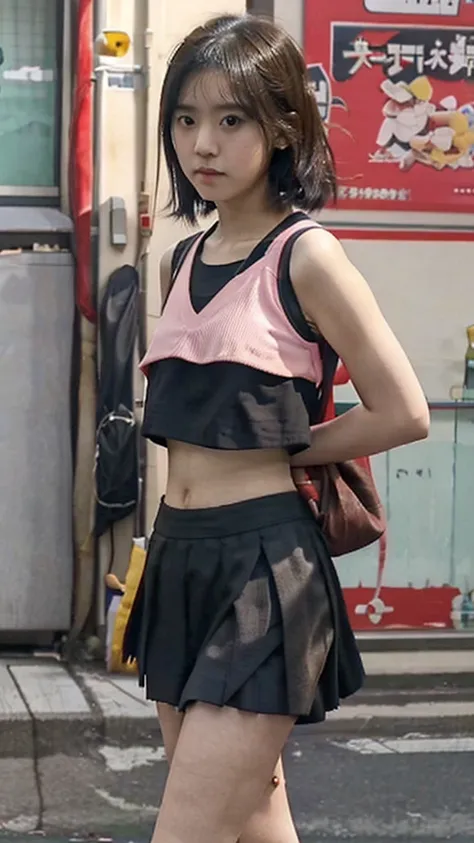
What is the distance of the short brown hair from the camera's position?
256 centimetres

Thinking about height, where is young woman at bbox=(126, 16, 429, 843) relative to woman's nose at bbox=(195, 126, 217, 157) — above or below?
below

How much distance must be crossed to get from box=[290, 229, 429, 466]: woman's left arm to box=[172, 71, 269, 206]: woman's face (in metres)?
A: 0.16

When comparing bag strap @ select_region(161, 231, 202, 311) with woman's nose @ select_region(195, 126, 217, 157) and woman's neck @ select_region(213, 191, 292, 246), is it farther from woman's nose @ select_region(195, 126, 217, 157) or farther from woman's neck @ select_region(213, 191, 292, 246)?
woman's nose @ select_region(195, 126, 217, 157)

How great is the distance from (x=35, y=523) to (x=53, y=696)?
0.98 metres

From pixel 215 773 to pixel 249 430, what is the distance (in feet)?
1.92

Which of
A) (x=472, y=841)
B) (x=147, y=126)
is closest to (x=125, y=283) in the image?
(x=147, y=126)

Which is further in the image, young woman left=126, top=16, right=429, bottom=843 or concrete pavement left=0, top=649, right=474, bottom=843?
concrete pavement left=0, top=649, right=474, bottom=843

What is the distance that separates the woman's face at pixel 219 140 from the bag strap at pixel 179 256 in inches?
9.5

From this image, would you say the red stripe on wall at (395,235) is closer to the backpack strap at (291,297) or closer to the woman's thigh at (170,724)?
the backpack strap at (291,297)

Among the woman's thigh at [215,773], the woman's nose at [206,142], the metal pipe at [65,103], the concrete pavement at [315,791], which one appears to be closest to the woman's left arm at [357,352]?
the woman's nose at [206,142]

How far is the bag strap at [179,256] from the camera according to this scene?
9.39ft

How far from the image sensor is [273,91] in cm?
259

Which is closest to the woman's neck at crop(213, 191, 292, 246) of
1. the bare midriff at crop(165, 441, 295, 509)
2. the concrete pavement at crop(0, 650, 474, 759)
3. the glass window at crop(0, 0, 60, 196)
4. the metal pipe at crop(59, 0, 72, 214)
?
the bare midriff at crop(165, 441, 295, 509)

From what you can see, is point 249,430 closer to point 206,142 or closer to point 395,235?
point 206,142
